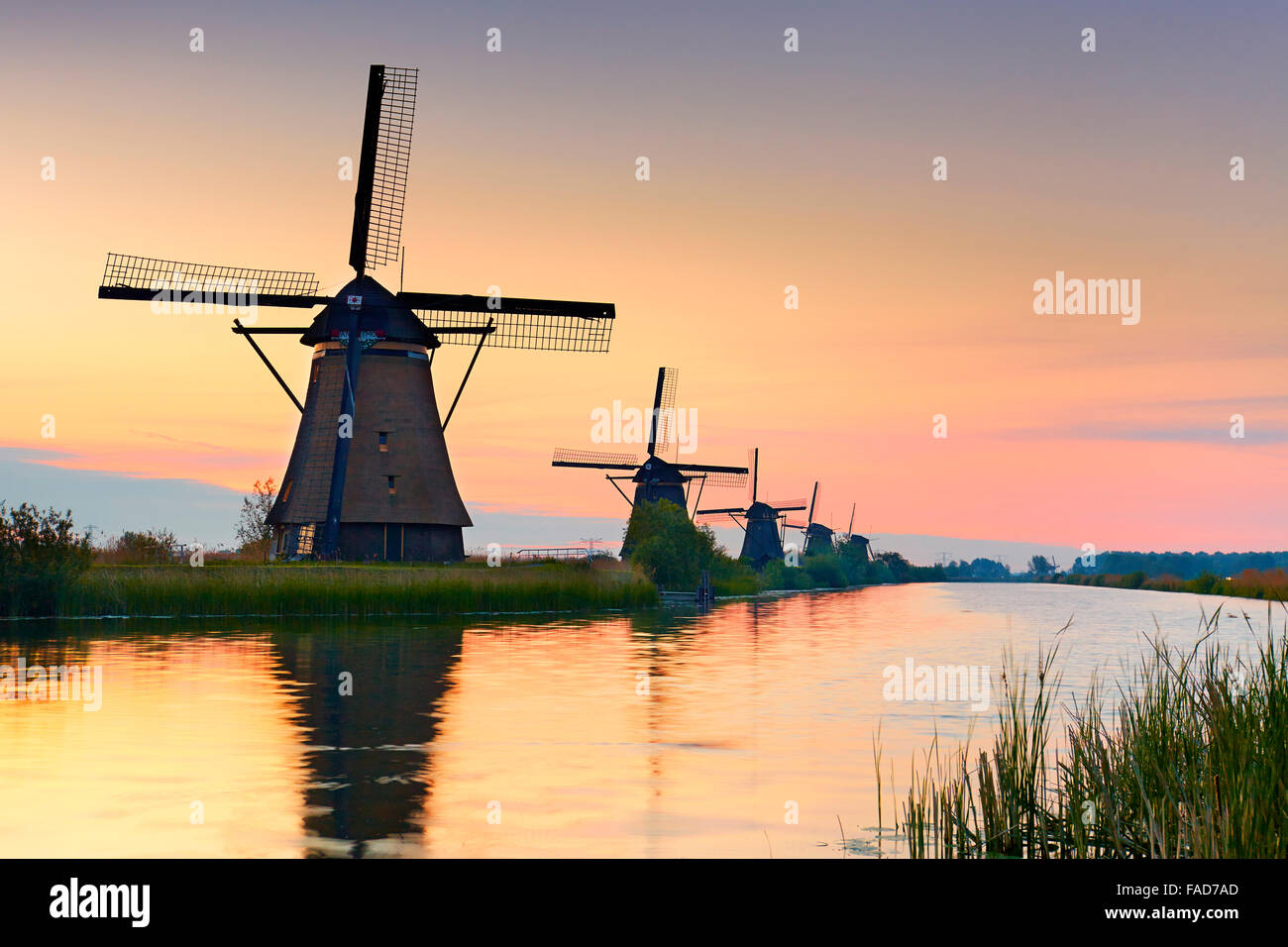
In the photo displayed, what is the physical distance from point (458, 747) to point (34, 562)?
26.7 m

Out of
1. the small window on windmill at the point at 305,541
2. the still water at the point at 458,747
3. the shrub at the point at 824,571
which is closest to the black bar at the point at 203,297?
the small window on windmill at the point at 305,541

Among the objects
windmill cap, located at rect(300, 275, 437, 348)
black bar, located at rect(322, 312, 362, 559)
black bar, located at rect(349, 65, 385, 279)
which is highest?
black bar, located at rect(349, 65, 385, 279)

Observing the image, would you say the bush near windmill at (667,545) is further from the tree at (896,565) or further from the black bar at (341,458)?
the tree at (896,565)

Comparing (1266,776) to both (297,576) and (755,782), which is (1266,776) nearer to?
(755,782)

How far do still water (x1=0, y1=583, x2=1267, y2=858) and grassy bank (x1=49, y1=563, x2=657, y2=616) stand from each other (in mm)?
7159

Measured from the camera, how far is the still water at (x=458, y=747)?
927cm

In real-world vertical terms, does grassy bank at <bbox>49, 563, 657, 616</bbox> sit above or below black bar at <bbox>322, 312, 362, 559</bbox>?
below

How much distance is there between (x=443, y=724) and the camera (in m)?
15.3

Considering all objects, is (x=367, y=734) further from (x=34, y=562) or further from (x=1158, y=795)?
(x=34, y=562)

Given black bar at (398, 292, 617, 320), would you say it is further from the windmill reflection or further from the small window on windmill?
the windmill reflection

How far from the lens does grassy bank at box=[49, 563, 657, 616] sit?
35.6 metres

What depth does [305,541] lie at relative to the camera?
134 feet

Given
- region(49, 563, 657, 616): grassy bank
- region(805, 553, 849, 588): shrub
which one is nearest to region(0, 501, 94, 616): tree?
region(49, 563, 657, 616): grassy bank

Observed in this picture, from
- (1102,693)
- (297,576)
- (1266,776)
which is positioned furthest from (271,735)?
(297,576)
